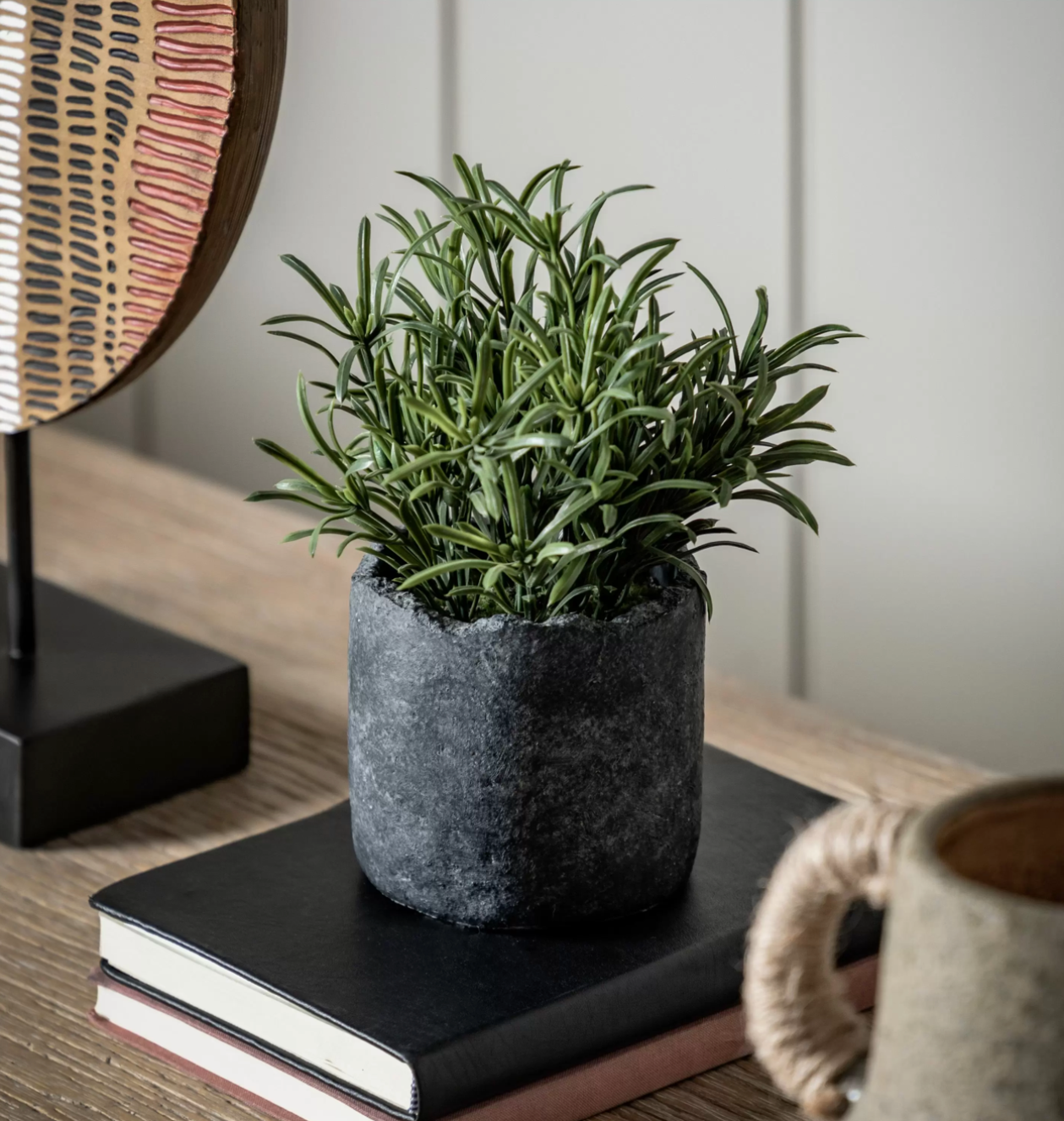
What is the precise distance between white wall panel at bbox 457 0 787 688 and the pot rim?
0.47m

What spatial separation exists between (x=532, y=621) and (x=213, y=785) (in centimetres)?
26

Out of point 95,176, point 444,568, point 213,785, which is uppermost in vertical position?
point 95,176

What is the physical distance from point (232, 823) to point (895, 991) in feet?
1.21

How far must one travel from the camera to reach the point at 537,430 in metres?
0.40

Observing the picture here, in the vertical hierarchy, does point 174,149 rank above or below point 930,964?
above

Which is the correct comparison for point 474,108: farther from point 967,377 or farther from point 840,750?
point 840,750

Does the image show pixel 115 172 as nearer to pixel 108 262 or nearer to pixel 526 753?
pixel 108 262

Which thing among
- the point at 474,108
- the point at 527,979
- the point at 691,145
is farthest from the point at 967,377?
the point at 527,979

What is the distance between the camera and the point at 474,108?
38.6 inches

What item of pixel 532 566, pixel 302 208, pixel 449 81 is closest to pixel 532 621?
pixel 532 566

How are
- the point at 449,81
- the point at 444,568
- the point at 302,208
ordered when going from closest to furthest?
the point at 444,568 < the point at 449,81 < the point at 302,208

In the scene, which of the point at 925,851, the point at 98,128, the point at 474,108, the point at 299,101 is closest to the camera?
the point at 925,851

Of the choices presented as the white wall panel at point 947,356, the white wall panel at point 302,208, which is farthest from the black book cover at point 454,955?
the white wall panel at point 302,208

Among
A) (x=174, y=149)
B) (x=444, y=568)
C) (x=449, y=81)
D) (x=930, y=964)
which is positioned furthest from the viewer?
(x=449, y=81)
